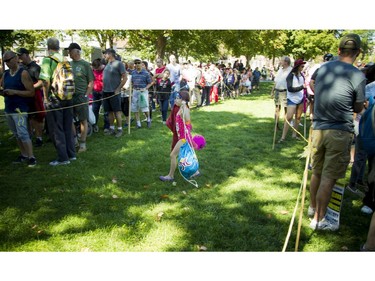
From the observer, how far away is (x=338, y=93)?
3291 millimetres

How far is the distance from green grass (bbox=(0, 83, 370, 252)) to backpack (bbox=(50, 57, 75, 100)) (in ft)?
4.51

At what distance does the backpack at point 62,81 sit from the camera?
5.41 meters

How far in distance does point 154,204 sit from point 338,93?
2785 mm

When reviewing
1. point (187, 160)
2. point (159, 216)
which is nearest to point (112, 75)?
point (187, 160)

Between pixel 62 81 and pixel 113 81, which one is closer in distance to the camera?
pixel 62 81

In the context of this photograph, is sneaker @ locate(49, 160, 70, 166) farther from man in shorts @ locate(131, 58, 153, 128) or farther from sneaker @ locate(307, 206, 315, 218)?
sneaker @ locate(307, 206, 315, 218)

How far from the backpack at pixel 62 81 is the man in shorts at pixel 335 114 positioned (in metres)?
4.24

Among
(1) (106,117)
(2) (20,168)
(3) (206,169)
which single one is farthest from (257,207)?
(1) (106,117)

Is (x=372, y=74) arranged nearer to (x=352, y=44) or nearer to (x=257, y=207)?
(x=352, y=44)

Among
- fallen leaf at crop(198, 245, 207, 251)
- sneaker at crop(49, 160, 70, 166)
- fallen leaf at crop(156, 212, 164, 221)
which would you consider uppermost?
sneaker at crop(49, 160, 70, 166)

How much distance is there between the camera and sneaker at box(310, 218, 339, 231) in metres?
3.68

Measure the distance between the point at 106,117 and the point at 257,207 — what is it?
555 cm

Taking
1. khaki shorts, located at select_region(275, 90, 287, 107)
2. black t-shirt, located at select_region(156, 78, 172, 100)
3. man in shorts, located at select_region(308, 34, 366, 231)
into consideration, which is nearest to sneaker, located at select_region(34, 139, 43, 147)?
black t-shirt, located at select_region(156, 78, 172, 100)

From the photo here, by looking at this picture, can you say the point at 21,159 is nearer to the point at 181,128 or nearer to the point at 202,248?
the point at 181,128
